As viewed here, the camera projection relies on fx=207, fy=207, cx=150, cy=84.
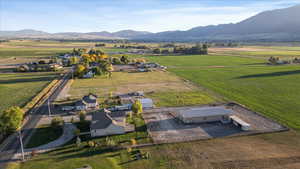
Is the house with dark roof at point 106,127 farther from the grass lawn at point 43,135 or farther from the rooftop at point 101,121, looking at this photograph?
the grass lawn at point 43,135

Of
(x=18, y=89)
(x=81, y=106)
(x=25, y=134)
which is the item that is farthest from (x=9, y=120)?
(x=18, y=89)

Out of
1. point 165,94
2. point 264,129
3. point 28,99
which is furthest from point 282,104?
point 28,99

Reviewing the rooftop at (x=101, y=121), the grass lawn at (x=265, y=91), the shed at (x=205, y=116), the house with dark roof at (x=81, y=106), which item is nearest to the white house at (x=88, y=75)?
the house with dark roof at (x=81, y=106)

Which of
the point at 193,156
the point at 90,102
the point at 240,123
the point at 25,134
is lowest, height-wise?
the point at 193,156

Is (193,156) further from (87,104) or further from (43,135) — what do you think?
(87,104)

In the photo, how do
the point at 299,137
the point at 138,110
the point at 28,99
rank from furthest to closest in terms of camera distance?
1. the point at 28,99
2. the point at 138,110
3. the point at 299,137

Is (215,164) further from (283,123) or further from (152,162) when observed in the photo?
(283,123)

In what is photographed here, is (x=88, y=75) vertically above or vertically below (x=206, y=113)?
above
